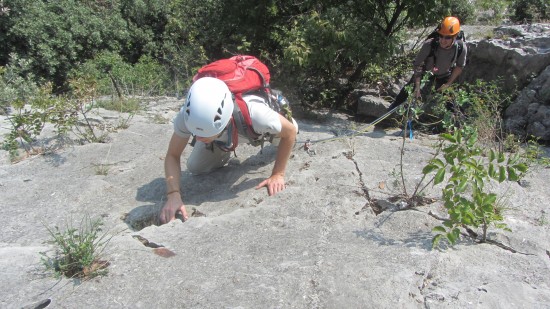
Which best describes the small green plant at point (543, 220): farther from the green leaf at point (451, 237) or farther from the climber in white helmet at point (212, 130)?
the climber in white helmet at point (212, 130)

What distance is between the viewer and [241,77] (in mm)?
3199

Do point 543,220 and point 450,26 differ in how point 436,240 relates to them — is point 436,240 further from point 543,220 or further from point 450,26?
Answer: point 450,26

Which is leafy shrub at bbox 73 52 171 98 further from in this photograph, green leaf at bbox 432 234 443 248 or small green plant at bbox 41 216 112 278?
green leaf at bbox 432 234 443 248

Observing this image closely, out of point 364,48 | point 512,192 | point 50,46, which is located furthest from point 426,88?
point 50,46

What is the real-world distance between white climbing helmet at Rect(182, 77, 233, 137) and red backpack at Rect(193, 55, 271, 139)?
0.17m

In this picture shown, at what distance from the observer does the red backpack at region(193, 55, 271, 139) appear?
3115mm

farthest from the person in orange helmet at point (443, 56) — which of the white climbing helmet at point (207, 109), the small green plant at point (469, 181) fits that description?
the white climbing helmet at point (207, 109)

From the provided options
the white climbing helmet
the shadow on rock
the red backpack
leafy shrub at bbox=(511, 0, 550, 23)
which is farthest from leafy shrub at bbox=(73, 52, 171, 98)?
leafy shrub at bbox=(511, 0, 550, 23)

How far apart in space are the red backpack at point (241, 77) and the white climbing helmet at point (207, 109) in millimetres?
171

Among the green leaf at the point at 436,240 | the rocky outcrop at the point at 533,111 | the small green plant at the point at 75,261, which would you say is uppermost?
the small green plant at the point at 75,261

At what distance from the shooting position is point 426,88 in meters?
5.60

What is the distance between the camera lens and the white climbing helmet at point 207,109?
2803 millimetres

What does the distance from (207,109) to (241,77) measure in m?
0.52

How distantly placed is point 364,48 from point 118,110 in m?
3.07
